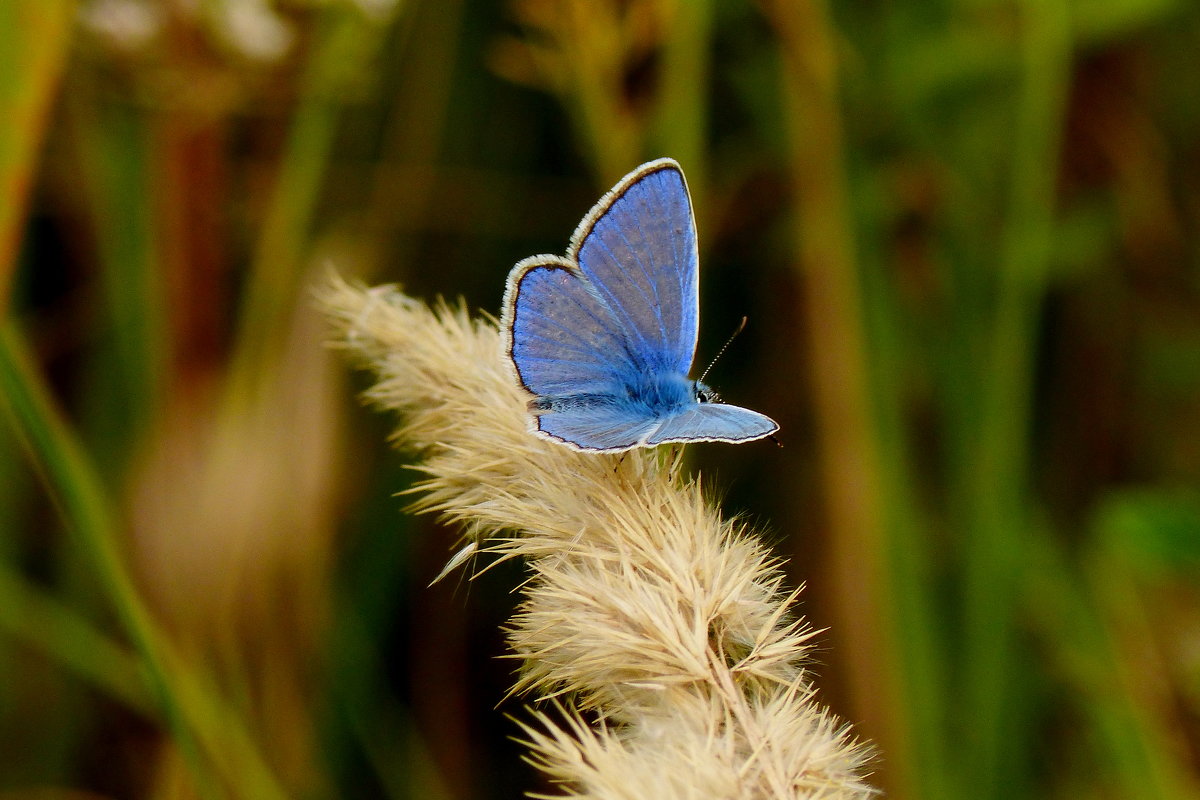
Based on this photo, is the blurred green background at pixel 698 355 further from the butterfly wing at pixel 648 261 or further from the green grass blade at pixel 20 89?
the butterfly wing at pixel 648 261

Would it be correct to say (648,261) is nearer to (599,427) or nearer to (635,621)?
(599,427)

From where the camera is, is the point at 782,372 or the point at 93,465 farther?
the point at 782,372

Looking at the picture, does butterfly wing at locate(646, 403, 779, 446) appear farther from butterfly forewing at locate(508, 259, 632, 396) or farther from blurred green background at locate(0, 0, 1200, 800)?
blurred green background at locate(0, 0, 1200, 800)

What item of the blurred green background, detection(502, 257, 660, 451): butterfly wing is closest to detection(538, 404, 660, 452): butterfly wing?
detection(502, 257, 660, 451): butterfly wing

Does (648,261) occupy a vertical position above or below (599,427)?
above

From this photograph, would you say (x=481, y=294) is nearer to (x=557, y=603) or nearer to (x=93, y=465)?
(x=93, y=465)

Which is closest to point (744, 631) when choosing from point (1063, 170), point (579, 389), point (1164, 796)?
point (579, 389)

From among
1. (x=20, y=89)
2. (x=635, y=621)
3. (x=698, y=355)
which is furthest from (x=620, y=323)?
(x=698, y=355)
